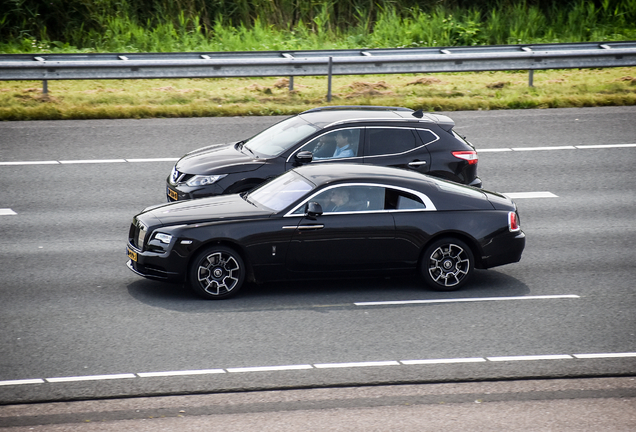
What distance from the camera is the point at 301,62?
Result: 63.8 feet

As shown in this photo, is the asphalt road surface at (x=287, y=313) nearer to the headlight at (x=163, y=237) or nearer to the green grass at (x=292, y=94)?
the headlight at (x=163, y=237)

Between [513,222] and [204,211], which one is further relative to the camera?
[513,222]

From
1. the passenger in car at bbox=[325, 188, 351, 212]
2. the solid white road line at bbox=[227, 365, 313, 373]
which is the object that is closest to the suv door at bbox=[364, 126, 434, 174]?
the passenger in car at bbox=[325, 188, 351, 212]

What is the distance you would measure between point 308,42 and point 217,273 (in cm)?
1585

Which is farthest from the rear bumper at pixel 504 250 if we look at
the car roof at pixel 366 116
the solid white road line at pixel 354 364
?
the car roof at pixel 366 116

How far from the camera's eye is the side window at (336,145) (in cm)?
1197

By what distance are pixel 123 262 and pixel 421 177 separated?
156 inches

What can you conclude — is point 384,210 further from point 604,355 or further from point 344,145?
point 604,355

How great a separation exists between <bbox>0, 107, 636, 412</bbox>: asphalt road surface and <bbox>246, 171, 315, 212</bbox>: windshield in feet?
3.37

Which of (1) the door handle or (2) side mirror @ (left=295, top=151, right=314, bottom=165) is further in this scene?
(1) the door handle

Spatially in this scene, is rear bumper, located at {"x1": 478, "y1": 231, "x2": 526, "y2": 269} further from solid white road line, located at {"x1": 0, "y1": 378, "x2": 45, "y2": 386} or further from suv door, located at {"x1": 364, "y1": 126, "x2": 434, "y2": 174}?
solid white road line, located at {"x1": 0, "y1": 378, "x2": 45, "y2": 386}

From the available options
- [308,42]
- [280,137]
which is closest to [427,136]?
[280,137]

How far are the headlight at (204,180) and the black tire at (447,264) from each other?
342cm

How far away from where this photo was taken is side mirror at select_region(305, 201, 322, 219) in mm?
9484
